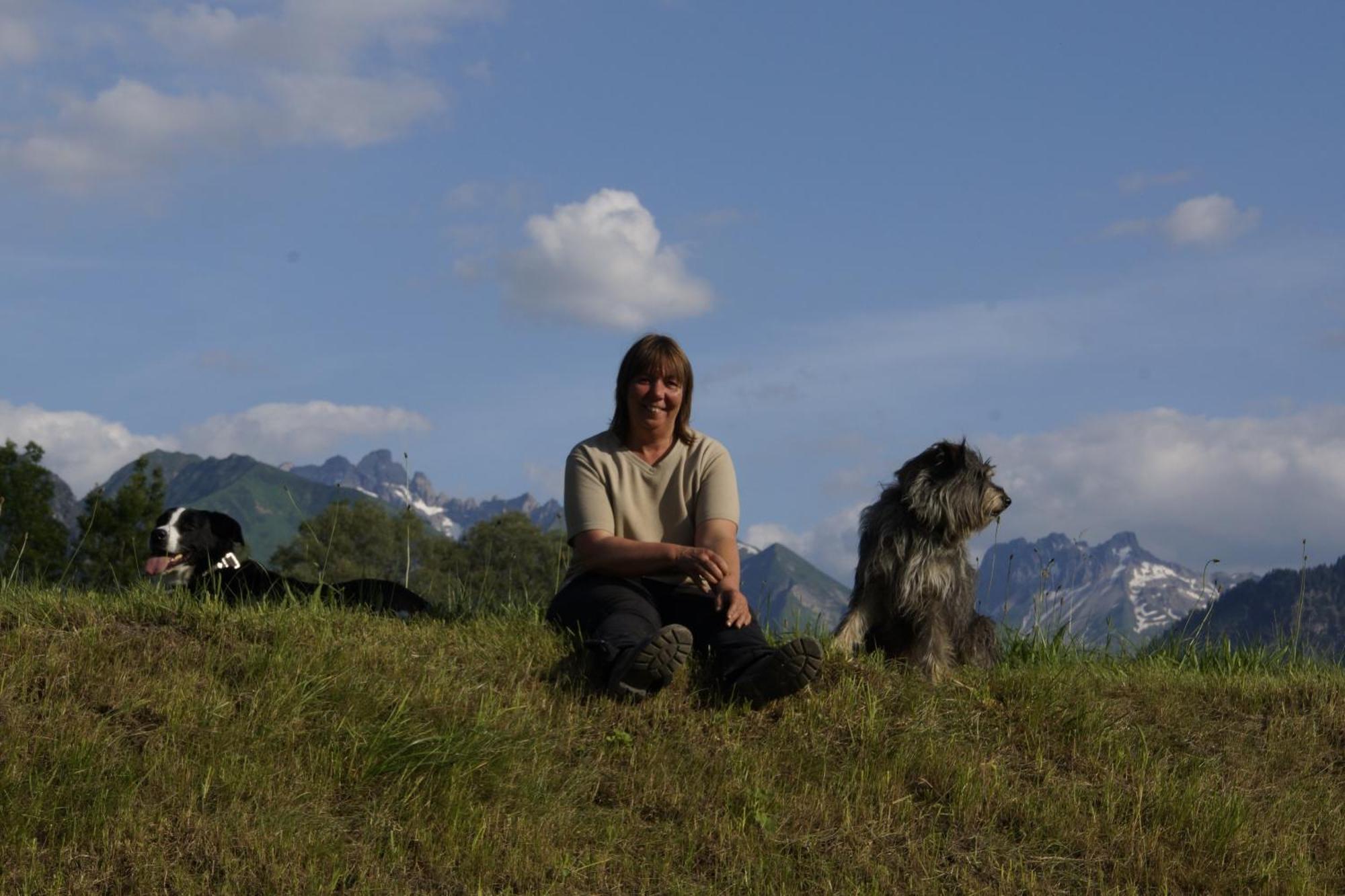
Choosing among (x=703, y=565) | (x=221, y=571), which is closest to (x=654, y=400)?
(x=703, y=565)

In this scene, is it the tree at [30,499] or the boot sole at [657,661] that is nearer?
the boot sole at [657,661]

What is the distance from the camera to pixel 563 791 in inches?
251

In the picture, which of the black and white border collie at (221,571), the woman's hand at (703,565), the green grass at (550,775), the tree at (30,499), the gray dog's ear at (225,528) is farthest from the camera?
the tree at (30,499)

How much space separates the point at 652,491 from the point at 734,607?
38.1 inches

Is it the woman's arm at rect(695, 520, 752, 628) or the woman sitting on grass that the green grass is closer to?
the woman sitting on grass

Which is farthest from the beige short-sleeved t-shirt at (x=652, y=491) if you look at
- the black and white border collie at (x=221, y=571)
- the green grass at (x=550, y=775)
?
the black and white border collie at (x=221, y=571)

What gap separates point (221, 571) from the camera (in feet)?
30.3

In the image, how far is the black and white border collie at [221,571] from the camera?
9008 millimetres

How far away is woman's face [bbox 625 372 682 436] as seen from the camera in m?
7.98

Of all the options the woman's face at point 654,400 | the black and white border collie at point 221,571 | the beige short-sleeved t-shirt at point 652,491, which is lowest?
the black and white border collie at point 221,571

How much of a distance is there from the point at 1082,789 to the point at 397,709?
364cm

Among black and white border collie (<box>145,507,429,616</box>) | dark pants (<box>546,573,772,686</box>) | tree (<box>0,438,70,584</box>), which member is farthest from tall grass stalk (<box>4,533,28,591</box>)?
tree (<box>0,438,70,584</box>)

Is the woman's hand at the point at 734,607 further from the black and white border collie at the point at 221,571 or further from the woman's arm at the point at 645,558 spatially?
the black and white border collie at the point at 221,571

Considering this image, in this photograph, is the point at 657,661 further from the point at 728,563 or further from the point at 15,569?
the point at 15,569
